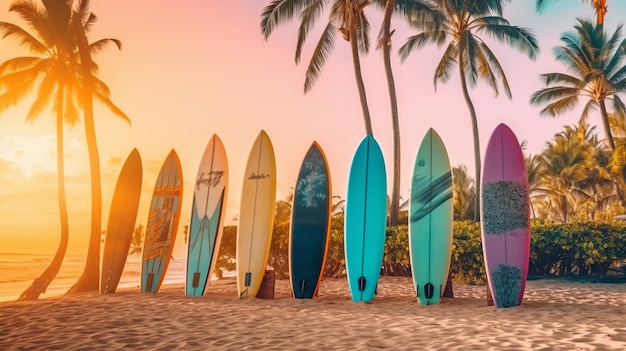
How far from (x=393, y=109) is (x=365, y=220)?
643cm

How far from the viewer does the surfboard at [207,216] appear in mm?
7398

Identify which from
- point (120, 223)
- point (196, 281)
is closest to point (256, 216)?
point (196, 281)

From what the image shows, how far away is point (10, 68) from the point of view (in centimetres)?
1470

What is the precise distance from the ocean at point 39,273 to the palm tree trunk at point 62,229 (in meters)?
8.27

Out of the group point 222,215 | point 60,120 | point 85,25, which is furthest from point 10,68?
point 222,215

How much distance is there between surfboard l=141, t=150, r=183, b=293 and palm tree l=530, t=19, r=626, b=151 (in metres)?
18.1

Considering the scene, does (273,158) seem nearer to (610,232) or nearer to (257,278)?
(257,278)

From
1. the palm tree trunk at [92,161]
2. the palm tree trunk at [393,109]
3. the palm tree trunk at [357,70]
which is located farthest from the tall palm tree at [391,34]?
the palm tree trunk at [92,161]

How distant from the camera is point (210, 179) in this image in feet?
26.2

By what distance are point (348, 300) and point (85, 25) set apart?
455 inches

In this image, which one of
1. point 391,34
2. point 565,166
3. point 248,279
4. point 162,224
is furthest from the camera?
point 565,166

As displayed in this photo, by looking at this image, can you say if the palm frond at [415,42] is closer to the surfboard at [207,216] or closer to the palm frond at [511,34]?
the palm frond at [511,34]

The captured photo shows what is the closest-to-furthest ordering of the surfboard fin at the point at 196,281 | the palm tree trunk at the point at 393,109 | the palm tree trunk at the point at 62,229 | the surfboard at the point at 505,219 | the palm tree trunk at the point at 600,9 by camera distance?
the surfboard at the point at 505,219 < the surfboard fin at the point at 196,281 < the palm tree trunk at the point at 393,109 < the palm tree trunk at the point at 62,229 < the palm tree trunk at the point at 600,9

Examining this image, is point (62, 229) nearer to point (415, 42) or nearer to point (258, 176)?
point (258, 176)
